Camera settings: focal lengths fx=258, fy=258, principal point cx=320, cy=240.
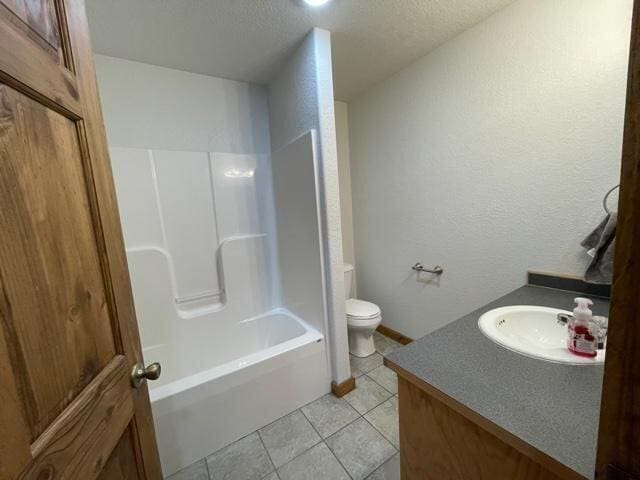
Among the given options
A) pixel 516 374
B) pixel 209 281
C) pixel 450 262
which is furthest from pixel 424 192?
pixel 209 281

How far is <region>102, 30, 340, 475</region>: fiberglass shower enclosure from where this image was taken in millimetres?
1457

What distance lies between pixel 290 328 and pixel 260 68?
6.46ft

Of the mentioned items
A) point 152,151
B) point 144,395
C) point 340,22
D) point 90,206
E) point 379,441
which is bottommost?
point 379,441

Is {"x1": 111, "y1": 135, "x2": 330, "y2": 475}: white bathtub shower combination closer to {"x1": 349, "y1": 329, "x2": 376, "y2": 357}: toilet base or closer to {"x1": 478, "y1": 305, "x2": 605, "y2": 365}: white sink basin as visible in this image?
{"x1": 349, "y1": 329, "x2": 376, "y2": 357}: toilet base

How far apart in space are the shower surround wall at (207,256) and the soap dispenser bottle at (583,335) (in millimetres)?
1206

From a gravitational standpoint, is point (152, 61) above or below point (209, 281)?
above

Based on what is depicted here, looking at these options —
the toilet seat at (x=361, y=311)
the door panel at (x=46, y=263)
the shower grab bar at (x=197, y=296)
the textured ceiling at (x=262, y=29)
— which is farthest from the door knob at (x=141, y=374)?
the textured ceiling at (x=262, y=29)

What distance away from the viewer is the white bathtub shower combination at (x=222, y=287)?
56.0 inches

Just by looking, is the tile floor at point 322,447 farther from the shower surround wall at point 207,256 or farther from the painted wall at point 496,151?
the painted wall at point 496,151

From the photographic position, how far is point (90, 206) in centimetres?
63

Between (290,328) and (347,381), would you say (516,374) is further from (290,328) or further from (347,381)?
(290,328)

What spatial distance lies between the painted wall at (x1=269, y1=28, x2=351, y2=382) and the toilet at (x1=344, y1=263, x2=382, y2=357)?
1.07 feet

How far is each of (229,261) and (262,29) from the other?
1.57 metres

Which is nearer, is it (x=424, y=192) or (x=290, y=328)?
(x=424, y=192)
